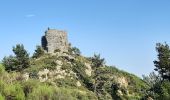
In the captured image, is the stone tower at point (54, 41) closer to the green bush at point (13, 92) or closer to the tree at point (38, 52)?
the tree at point (38, 52)

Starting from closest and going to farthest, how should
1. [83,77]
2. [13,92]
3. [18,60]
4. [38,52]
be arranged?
1. [13,92]
2. [18,60]
3. [83,77]
4. [38,52]

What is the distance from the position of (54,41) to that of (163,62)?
54390 mm

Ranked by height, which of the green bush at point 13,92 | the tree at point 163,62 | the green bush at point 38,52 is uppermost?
the green bush at point 38,52

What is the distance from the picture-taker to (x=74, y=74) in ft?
478

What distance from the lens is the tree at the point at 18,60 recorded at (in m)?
140

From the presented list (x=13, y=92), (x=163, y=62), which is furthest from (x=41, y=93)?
(x=163, y=62)

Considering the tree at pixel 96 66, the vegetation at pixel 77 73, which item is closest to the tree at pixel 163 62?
the vegetation at pixel 77 73

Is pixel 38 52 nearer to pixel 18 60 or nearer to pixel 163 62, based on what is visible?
pixel 18 60

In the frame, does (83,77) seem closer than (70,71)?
No

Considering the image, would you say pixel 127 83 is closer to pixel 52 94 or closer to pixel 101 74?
pixel 101 74

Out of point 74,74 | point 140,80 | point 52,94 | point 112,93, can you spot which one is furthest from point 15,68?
point 52,94

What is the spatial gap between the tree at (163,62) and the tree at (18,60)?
43760 mm

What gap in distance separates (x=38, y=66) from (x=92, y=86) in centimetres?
1487

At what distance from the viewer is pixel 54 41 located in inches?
6083
